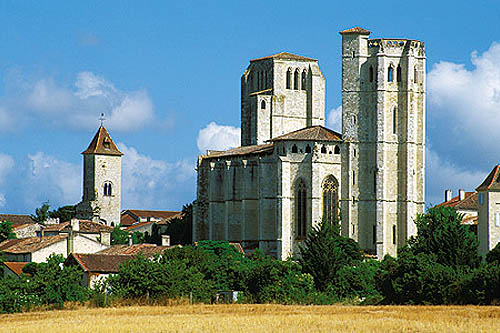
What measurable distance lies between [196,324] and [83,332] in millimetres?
4375

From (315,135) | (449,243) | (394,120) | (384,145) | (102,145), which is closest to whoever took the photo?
(449,243)

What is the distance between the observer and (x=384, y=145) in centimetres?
9044

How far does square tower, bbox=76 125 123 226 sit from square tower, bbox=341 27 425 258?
49647 millimetres

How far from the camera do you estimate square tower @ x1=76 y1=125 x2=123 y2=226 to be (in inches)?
5354

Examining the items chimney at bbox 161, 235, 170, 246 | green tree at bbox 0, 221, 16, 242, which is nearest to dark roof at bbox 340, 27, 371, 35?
chimney at bbox 161, 235, 170, 246

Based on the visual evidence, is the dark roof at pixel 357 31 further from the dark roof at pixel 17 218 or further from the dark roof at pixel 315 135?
the dark roof at pixel 17 218

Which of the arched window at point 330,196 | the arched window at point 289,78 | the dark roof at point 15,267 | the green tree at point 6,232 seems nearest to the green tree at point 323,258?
the arched window at point 330,196

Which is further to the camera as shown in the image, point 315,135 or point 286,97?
point 286,97

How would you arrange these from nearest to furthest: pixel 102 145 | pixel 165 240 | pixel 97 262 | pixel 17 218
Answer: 1. pixel 97 262
2. pixel 165 240
3. pixel 102 145
4. pixel 17 218

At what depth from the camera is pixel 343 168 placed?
300 ft

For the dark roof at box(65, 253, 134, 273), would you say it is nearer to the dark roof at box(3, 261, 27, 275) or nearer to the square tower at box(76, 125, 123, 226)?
the dark roof at box(3, 261, 27, 275)

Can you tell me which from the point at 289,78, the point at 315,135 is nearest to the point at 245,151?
the point at 315,135

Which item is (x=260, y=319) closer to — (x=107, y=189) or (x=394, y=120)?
(x=394, y=120)

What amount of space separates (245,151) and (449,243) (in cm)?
2996
